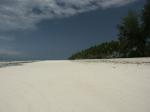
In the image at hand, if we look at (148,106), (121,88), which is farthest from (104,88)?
(148,106)

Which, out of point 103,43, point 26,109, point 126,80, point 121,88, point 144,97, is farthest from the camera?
point 103,43

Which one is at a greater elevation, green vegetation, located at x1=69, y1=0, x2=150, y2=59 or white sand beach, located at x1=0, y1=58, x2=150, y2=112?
green vegetation, located at x1=69, y1=0, x2=150, y2=59

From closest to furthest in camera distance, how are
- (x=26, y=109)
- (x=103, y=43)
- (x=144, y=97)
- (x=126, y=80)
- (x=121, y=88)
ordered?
1. (x=26, y=109)
2. (x=144, y=97)
3. (x=121, y=88)
4. (x=126, y=80)
5. (x=103, y=43)

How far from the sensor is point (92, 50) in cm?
5575

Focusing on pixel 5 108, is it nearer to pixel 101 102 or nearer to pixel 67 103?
pixel 67 103

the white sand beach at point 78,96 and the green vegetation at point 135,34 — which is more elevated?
the green vegetation at point 135,34

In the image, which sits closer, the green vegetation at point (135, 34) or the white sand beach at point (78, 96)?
the white sand beach at point (78, 96)

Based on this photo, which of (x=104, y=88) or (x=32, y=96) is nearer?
(x=32, y=96)

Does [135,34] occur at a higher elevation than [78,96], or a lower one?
higher

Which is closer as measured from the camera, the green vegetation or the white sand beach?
the white sand beach

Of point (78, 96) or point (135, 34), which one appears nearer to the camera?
point (78, 96)

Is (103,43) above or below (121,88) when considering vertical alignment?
above

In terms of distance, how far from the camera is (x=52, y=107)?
396 cm

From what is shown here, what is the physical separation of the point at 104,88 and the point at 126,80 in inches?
43.8
